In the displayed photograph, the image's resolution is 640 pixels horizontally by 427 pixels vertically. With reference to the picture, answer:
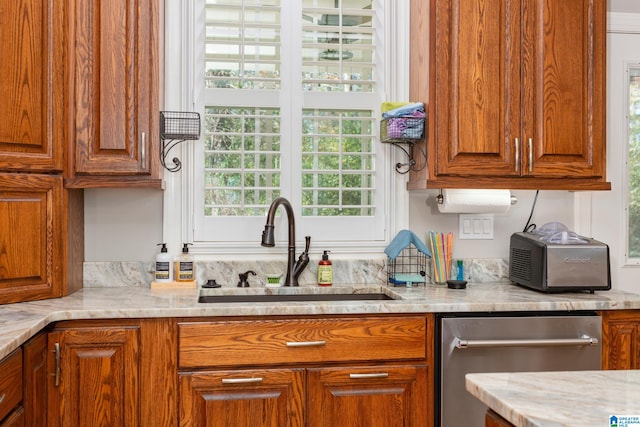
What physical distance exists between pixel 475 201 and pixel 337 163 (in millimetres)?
687

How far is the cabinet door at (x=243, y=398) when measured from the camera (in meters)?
2.15

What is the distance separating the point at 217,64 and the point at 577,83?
5.50ft

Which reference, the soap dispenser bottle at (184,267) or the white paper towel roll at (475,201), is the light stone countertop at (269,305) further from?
the white paper towel roll at (475,201)

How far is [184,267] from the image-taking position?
8.68 ft

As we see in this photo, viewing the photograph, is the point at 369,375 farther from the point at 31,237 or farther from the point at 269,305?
the point at 31,237

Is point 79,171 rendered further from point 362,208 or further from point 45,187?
point 362,208

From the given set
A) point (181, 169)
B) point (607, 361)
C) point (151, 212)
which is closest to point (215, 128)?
point (181, 169)

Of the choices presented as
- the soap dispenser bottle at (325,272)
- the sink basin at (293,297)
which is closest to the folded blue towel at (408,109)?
the soap dispenser bottle at (325,272)

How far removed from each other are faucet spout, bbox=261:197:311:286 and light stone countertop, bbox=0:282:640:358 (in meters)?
0.25

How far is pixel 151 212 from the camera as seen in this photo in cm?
275

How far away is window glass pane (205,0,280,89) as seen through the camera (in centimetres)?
278

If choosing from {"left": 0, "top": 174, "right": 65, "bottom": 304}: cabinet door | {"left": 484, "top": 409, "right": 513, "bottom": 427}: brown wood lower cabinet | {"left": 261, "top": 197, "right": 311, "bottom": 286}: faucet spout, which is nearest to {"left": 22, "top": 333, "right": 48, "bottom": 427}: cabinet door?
{"left": 0, "top": 174, "right": 65, "bottom": 304}: cabinet door

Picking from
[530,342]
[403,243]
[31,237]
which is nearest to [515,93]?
[403,243]

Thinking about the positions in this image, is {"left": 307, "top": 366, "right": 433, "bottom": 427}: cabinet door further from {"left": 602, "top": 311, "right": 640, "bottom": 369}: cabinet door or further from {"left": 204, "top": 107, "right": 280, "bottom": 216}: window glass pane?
{"left": 204, "top": 107, "right": 280, "bottom": 216}: window glass pane
